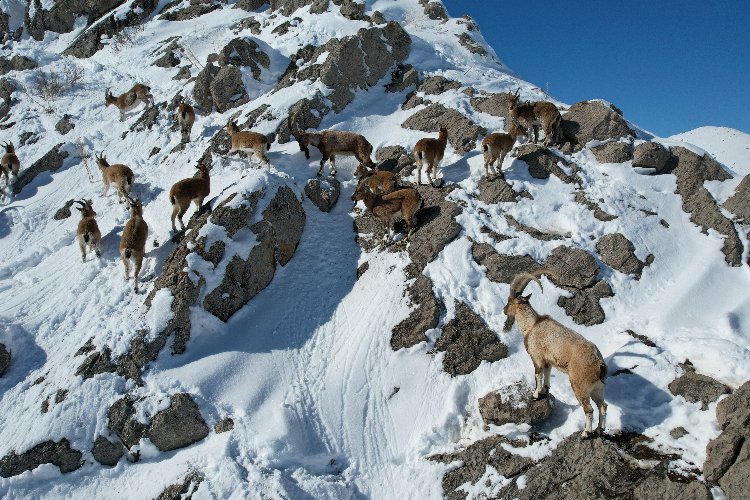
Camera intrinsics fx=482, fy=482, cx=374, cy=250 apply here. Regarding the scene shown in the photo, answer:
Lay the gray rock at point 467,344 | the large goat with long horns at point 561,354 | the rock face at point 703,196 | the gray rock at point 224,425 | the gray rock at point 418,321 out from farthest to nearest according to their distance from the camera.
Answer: the rock face at point 703,196 → the gray rock at point 418,321 → the gray rock at point 467,344 → the gray rock at point 224,425 → the large goat with long horns at point 561,354

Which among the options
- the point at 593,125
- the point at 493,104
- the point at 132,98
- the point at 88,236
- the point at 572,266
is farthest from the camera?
the point at 132,98

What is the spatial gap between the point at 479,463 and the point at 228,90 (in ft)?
56.6

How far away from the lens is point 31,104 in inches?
923

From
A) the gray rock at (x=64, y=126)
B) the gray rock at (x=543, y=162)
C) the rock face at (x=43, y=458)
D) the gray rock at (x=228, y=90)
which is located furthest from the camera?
the gray rock at (x=64, y=126)

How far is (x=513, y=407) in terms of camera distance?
812 cm

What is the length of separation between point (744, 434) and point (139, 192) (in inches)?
635

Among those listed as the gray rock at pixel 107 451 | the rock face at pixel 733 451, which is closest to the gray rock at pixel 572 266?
the rock face at pixel 733 451

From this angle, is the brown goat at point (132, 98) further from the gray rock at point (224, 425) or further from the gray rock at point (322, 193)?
the gray rock at point (224, 425)

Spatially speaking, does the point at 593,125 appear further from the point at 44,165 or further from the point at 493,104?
the point at 44,165

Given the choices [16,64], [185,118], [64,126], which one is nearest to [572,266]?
[185,118]

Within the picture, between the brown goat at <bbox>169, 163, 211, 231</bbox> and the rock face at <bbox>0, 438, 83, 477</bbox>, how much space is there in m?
5.63

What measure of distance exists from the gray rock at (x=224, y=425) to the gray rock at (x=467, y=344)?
165 inches

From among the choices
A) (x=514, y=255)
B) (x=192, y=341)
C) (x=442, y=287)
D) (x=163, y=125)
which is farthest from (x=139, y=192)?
(x=514, y=255)

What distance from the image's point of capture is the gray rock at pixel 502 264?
10594 millimetres
